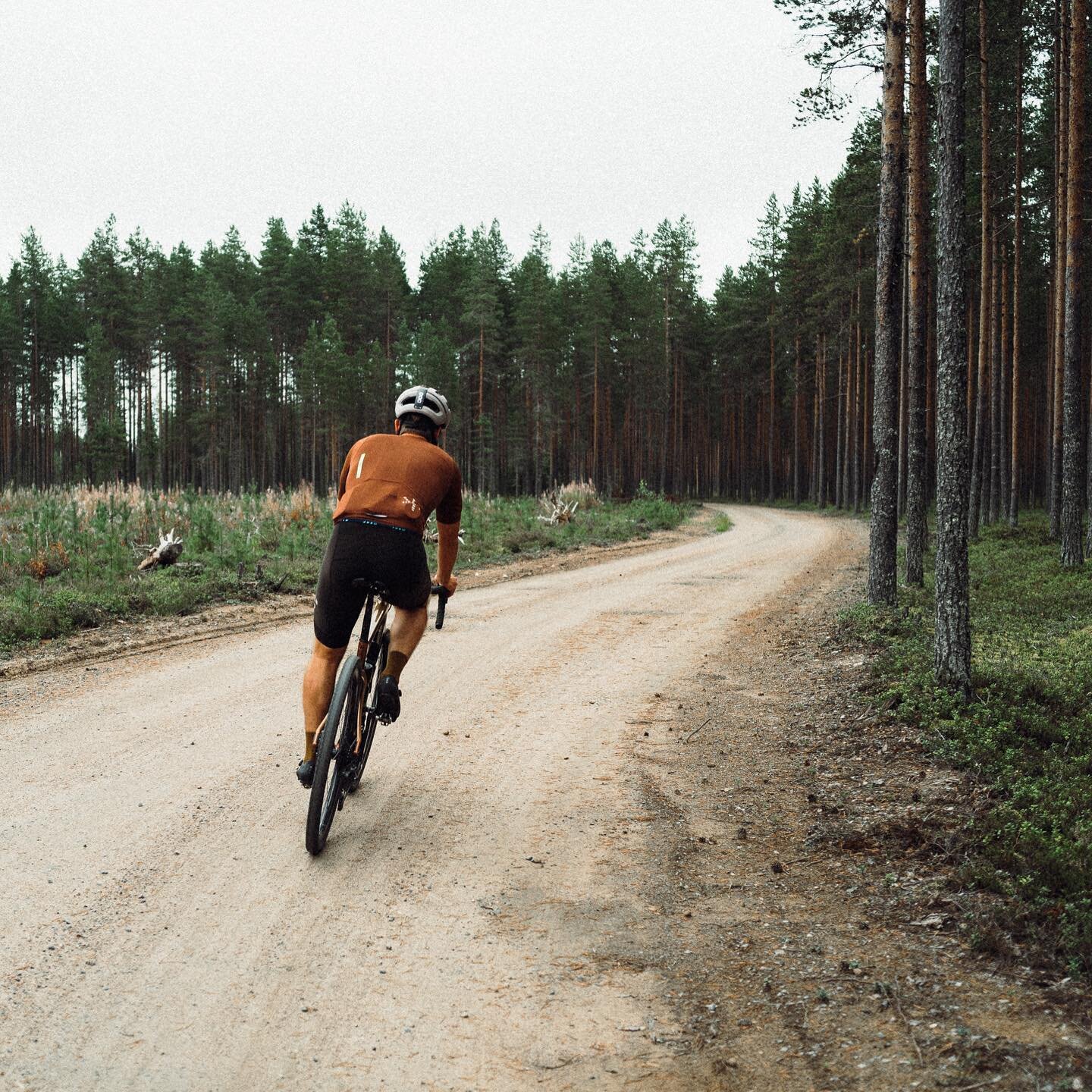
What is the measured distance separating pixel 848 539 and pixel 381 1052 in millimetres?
25902

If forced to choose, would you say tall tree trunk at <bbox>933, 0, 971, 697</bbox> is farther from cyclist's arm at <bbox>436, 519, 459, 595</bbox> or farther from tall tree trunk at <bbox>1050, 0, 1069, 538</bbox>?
tall tree trunk at <bbox>1050, 0, 1069, 538</bbox>

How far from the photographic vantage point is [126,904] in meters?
4.10

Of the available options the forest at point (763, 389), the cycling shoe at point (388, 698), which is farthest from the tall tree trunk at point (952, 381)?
the cycling shoe at point (388, 698)

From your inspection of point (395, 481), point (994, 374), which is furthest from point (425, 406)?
point (994, 374)

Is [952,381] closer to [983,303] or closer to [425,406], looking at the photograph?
[425,406]

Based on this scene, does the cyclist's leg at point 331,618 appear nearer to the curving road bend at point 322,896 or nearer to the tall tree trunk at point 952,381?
the curving road bend at point 322,896

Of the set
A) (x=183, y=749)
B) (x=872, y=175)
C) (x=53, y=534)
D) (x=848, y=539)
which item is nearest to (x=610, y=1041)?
(x=183, y=749)

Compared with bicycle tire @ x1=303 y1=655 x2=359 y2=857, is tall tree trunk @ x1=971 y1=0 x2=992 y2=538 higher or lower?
higher

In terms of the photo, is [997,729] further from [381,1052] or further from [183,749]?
[183,749]

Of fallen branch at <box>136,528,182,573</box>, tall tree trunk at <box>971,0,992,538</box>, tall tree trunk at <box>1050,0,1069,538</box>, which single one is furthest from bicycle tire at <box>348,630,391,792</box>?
tall tree trunk at <box>971,0,992,538</box>

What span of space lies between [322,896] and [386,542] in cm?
181

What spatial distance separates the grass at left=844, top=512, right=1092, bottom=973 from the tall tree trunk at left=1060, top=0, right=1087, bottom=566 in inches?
118

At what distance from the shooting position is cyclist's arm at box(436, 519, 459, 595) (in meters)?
5.36

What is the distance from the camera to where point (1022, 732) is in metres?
6.72
